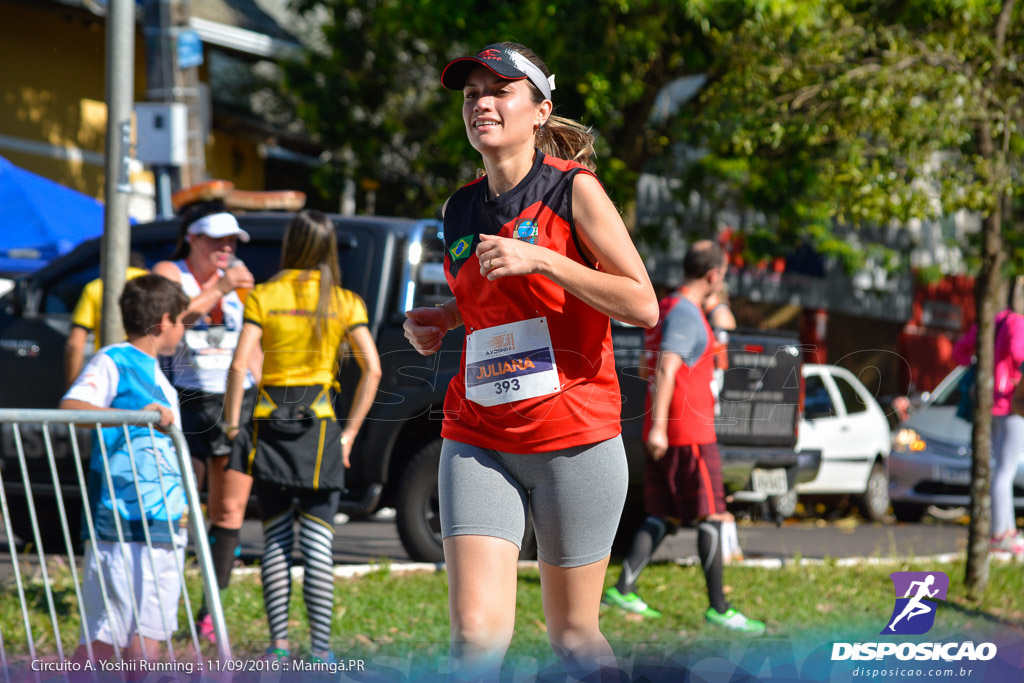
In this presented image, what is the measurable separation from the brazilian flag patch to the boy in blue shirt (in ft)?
4.43

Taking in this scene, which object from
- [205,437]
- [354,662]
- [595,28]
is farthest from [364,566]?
[595,28]

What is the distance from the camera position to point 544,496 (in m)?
2.90

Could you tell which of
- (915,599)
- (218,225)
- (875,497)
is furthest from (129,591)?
(875,497)

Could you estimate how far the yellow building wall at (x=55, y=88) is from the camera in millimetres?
13372

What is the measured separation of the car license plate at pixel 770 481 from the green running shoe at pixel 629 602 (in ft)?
6.03

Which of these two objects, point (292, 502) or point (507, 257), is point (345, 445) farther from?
point (507, 257)

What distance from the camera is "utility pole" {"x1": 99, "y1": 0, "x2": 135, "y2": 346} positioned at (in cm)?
555

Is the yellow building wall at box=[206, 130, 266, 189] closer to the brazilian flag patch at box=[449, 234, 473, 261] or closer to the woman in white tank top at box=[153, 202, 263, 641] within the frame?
the woman in white tank top at box=[153, 202, 263, 641]

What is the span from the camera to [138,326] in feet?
13.4

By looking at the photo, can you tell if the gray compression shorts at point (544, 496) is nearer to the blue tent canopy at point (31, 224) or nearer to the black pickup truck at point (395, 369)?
the black pickup truck at point (395, 369)

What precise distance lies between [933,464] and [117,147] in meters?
7.64

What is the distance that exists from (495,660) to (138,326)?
199cm

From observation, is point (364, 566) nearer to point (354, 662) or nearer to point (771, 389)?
point (354, 662)

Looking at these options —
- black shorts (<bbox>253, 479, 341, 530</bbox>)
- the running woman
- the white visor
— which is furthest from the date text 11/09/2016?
the white visor
